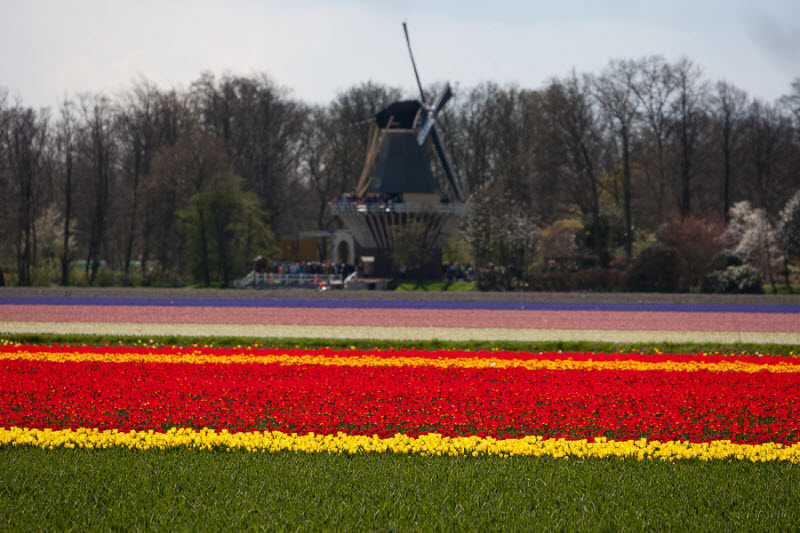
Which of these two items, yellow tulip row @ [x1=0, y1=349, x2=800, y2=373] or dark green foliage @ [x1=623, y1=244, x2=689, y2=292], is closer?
yellow tulip row @ [x1=0, y1=349, x2=800, y2=373]

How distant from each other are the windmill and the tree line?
2528mm

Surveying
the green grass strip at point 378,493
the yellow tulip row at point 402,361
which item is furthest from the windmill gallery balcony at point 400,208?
the green grass strip at point 378,493

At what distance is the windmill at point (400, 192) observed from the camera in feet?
167

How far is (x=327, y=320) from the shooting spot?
24.2 m

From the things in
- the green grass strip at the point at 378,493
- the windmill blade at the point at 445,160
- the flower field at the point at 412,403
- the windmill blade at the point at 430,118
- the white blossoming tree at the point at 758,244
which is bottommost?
the green grass strip at the point at 378,493

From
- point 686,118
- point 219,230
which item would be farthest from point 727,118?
point 219,230

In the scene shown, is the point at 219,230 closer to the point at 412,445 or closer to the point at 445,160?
the point at 445,160

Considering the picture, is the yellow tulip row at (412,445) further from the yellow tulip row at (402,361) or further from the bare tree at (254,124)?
the bare tree at (254,124)

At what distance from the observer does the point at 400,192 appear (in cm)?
5403

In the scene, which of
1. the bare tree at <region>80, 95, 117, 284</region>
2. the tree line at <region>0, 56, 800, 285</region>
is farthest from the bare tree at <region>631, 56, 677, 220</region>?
the bare tree at <region>80, 95, 117, 284</region>

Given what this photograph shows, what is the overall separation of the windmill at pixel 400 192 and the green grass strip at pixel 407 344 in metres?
31.1

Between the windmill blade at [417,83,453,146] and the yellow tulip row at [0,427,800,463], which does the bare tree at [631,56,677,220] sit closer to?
the windmill blade at [417,83,453,146]

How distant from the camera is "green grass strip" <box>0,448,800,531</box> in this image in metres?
6.47

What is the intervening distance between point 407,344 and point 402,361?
11.2 ft
